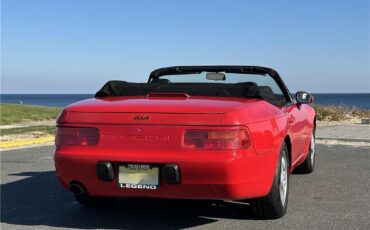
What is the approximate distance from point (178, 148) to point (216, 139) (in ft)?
1.03


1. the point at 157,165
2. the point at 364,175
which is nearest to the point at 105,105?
the point at 157,165

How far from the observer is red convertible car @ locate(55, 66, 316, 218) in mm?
4121

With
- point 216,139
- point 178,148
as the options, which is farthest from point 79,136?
point 216,139

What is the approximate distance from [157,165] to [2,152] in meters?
7.04

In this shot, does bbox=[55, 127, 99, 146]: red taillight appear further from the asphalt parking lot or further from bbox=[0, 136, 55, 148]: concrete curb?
bbox=[0, 136, 55, 148]: concrete curb

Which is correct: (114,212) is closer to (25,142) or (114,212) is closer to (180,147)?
(180,147)

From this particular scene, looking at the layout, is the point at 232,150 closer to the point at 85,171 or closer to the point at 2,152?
the point at 85,171

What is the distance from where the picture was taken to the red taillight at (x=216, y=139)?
13.4ft

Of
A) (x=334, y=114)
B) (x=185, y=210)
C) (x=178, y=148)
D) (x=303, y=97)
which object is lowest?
(x=334, y=114)

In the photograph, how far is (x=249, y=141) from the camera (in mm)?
4207

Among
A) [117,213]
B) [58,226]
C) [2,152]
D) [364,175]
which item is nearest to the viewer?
[58,226]

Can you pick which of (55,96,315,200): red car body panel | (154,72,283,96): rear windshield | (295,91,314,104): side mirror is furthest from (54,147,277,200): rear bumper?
(295,91,314,104): side mirror

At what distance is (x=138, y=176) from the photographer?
427 centimetres

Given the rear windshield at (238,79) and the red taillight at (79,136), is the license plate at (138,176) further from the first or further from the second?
the rear windshield at (238,79)
